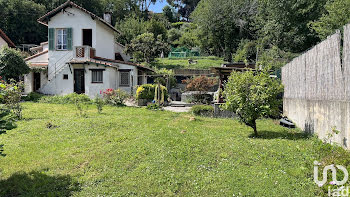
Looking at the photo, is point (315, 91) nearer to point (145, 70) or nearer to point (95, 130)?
point (95, 130)

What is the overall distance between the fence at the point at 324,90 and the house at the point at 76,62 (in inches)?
516

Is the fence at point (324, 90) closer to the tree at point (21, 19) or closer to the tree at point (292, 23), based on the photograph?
the tree at point (292, 23)

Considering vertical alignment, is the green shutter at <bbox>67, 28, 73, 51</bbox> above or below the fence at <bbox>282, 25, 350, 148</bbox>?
above

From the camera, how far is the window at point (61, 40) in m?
22.5

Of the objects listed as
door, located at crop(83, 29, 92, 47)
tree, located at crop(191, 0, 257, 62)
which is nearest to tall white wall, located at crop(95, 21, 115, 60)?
door, located at crop(83, 29, 92, 47)

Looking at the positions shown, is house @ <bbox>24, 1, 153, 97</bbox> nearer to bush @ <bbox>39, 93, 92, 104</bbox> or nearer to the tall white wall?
the tall white wall

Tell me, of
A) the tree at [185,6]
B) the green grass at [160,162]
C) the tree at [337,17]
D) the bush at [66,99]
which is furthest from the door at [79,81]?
the tree at [185,6]

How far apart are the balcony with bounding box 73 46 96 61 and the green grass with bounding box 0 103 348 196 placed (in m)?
12.9

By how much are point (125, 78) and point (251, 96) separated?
15.5 meters

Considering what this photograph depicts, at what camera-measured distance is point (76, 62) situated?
20641mm

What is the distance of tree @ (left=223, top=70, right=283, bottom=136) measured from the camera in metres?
8.53

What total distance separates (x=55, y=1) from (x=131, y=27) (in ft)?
46.7

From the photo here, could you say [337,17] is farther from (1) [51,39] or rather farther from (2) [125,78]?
(1) [51,39]

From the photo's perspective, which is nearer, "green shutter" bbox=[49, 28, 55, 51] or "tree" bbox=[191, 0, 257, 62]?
"green shutter" bbox=[49, 28, 55, 51]
